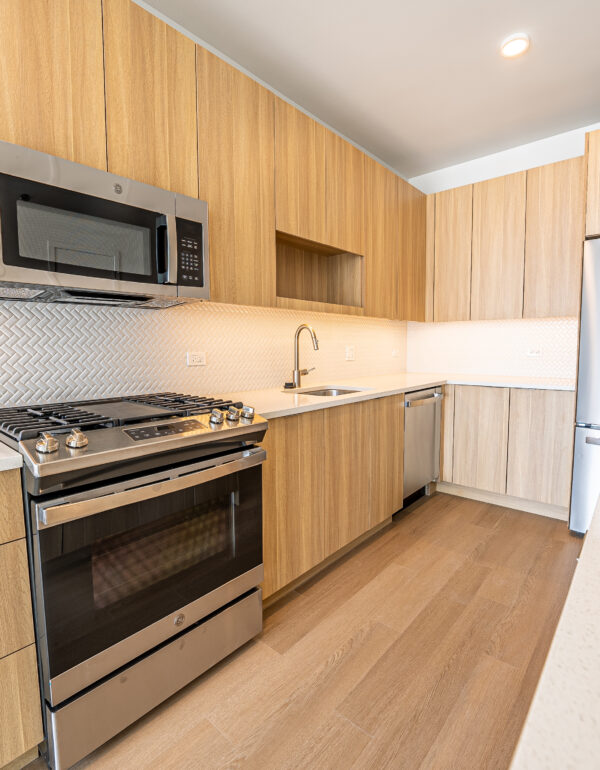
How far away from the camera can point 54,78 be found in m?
1.32

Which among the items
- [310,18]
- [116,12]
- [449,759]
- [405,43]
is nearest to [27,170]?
[116,12]

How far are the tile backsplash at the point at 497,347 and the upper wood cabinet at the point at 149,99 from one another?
2699 mm

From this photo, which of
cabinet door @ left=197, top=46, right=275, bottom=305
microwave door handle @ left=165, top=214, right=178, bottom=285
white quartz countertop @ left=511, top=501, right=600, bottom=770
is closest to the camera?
white quartz countertop @ left=511, top=501, right=600, bottom=770

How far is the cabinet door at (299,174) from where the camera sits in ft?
6.85

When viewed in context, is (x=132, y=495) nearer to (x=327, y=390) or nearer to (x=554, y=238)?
(x=327, y=390)

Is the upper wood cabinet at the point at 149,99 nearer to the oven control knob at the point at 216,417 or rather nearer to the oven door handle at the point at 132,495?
the oven control knob at the point at 216,417

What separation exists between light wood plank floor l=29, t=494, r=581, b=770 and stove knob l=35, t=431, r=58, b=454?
3.00ft

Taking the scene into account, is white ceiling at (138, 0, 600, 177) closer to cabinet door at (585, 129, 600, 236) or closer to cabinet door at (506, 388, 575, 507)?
cabinet door at (585, 129, 600, 236)

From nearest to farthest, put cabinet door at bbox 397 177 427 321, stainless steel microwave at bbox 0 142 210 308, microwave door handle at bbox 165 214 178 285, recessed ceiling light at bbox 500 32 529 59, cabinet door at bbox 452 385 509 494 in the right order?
stainless steel microwave at bbox 0 142 210 308, microwave door handle at bbox 165 214 178 285, recessed ceiling light at bbox 500 32 529 59, cabinet door at bbox 452 385 509 494, cabinet door at bbox 397 177 427 321

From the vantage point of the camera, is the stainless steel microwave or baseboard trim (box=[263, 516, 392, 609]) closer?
the stainless steel microwave

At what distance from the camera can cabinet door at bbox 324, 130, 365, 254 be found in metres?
2.41

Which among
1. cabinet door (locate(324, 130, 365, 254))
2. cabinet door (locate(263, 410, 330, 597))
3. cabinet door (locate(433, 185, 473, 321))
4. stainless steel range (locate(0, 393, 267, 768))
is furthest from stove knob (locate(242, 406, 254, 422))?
cabinet door (locate(433, 185, 473, 321))

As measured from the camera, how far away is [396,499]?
8.86 ft

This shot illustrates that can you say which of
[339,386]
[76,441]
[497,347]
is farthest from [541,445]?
[76,441]
